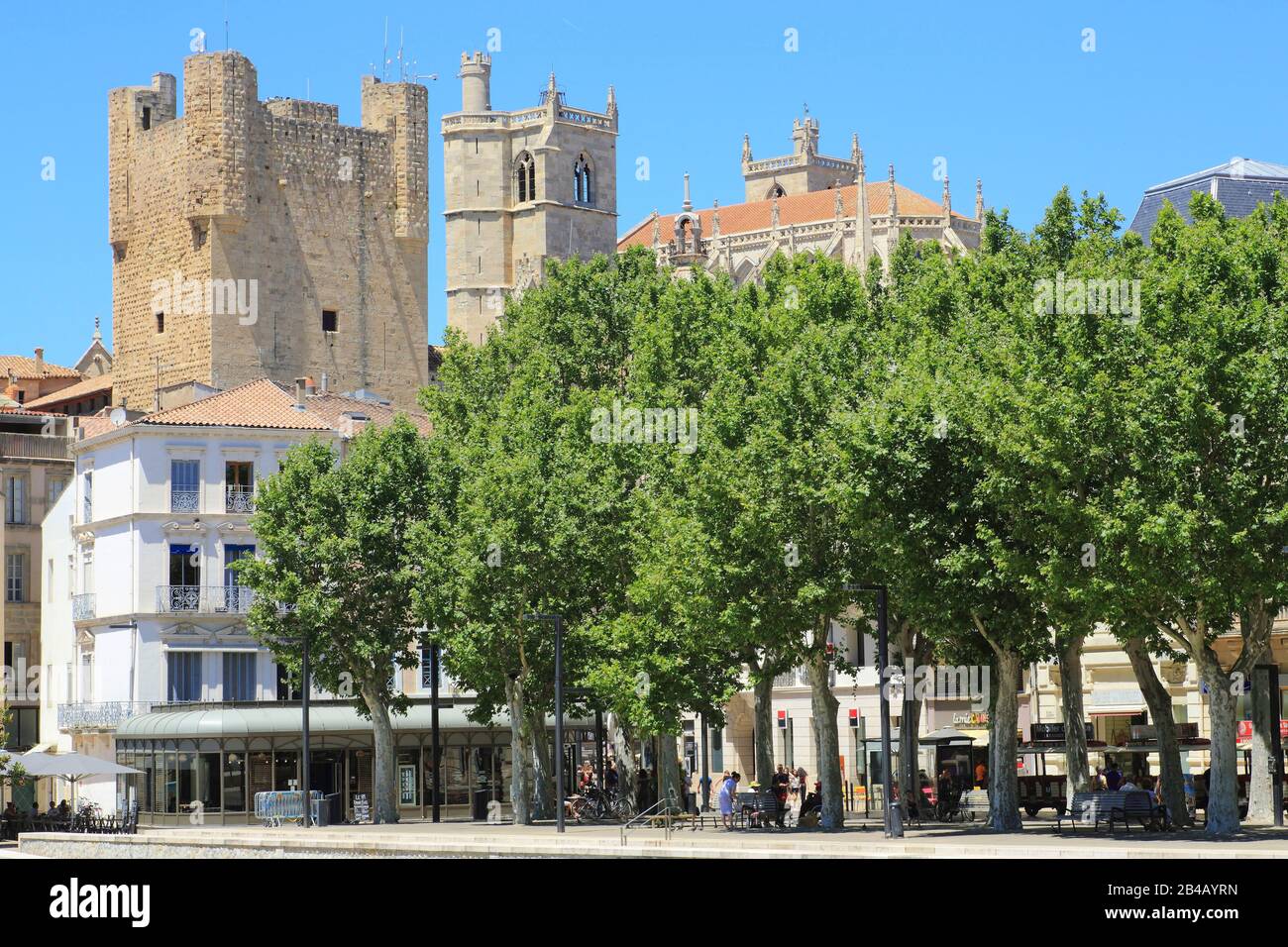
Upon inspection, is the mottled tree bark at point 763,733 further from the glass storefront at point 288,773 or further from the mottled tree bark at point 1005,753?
the glass storefront at point 288,773

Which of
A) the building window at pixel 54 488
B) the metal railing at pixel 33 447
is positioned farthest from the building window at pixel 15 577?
the metal railing at pixel 33 447

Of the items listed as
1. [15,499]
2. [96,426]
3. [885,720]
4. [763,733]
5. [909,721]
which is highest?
[96,426]

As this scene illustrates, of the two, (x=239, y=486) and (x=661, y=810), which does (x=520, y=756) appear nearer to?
(x=661, y=810)

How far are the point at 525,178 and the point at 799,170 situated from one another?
38.7m

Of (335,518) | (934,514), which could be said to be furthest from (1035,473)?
(335,518)

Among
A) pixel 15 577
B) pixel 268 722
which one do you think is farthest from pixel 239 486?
pixel 15 577

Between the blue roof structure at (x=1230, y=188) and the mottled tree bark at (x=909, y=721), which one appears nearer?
the mottled tree bark at (x=909, y=721)

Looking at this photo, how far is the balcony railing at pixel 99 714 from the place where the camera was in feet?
241

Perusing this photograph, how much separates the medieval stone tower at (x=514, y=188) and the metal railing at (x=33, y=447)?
68.1 meters

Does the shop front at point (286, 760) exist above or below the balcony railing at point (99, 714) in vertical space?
below

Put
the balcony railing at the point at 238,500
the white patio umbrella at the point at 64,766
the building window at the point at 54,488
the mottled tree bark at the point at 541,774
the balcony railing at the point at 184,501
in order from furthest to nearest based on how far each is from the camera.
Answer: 1. the building window at the point at 54,488
2. the balcony railing at the point at 238,500
3. the balcony railing at the point at 184,501
4. the white patio umbrella at the point at 64,766
5. the mottled tree bark at the point at 541,774

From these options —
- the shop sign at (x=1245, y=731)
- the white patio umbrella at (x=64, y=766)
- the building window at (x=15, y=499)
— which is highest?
the building window at (x=15, y=499)

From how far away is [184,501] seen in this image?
247 ft

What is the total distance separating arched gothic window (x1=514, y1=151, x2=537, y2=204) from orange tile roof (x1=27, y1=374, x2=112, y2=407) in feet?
179
